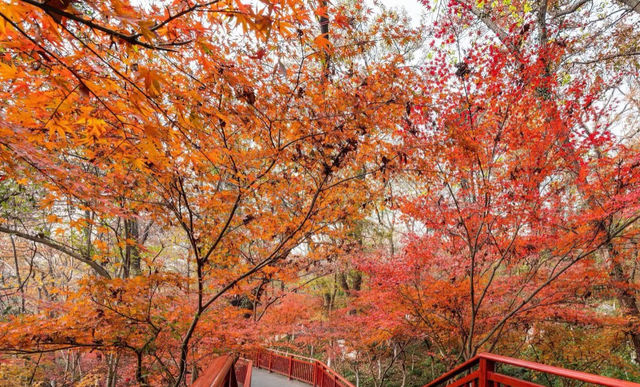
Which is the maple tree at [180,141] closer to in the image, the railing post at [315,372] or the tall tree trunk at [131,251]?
the tall tree trunk at [131,251]

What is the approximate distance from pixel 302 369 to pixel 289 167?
10226 millimetres

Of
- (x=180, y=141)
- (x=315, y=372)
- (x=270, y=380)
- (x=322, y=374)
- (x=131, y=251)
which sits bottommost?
(x=270, y=380)

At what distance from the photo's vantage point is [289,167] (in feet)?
12.9

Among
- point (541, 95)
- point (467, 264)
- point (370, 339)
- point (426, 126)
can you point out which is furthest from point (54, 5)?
point (370, 339)

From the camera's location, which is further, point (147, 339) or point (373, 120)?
point (373, 120)

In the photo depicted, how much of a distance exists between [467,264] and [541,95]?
12.9ft

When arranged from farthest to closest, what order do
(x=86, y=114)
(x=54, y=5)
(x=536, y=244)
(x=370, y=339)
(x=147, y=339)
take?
(x=370, y=339), (x=536, y=244), (x=147, y=339), (x=86, y=114), (x=54, y=5)

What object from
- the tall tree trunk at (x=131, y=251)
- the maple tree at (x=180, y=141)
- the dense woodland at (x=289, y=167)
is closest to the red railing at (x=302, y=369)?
the dense woodland at (x=289, y=167)

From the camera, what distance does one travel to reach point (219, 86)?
2838 mm

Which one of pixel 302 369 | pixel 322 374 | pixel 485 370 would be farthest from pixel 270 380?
pixel 485 370

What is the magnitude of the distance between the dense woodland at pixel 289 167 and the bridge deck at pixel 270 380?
3295mm

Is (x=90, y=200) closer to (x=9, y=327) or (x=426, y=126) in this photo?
(x=9, y=327)

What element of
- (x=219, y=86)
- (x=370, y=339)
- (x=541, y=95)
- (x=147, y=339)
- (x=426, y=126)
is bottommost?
(x=370, y=339)

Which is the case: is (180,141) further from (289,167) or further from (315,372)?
(315,372)
